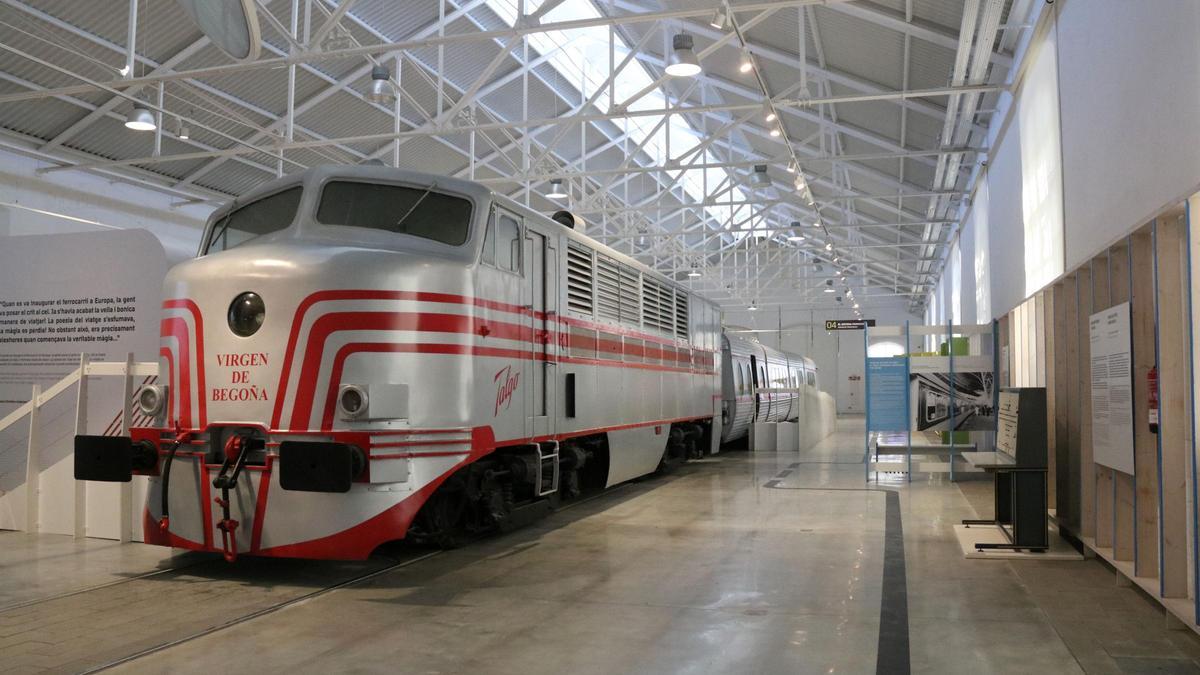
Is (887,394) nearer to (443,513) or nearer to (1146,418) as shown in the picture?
(1146,418)

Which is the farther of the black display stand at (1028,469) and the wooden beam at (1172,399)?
the black display stand at (1028,469)

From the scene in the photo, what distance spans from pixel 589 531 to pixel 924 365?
6.47 m

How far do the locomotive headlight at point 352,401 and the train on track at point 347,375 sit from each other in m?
0.01

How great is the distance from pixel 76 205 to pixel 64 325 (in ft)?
34.0

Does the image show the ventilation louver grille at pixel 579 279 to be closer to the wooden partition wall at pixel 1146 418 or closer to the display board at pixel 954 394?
the wooden partition wall at pixel 1146 418

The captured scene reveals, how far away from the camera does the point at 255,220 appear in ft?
23.5

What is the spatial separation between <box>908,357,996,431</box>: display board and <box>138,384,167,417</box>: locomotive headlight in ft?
32.8

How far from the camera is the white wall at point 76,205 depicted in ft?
49.2

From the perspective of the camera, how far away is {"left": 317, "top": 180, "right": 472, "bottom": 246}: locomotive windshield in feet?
22.0

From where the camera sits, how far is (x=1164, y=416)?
5086mm

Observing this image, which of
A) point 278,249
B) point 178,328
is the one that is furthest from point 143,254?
point 278,249

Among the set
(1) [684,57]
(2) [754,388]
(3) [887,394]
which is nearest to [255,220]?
(1) [684,57]

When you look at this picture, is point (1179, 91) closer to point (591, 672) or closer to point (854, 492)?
point (591, 672)

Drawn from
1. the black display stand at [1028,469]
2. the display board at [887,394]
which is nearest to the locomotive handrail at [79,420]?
the black display stand at [1028,469]
